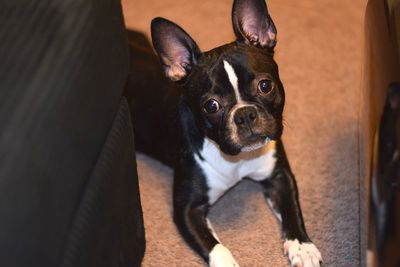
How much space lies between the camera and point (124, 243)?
72.3 inches

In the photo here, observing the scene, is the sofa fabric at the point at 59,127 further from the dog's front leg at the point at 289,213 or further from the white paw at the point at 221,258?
the dog's front leg at the point at 289,213

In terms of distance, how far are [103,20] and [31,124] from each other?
391mm

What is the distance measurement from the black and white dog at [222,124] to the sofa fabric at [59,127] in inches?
14.2

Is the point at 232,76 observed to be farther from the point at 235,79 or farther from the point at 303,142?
the point at 303,142

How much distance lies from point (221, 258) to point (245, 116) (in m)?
0.49

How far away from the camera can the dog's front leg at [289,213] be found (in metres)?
2.03

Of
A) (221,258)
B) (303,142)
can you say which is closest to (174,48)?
(221,258)

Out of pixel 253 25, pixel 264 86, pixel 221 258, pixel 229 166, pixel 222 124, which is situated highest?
pixel 253 25

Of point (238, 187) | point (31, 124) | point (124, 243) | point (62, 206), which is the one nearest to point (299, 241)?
point (238, 187)

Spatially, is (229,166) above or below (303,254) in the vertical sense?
above

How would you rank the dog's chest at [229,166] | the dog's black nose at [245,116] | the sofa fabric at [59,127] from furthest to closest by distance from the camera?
the dog's chest at [229,166]
the dog's black nose at [245,116]
the sofa fabric at [59,127]

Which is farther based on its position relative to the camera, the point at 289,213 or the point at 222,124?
the point at 289,213

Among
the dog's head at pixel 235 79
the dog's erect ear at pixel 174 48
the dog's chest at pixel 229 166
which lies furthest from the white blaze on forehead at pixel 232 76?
the dog's chest at pixel 229 166

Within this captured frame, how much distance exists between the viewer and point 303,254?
2.03 m
